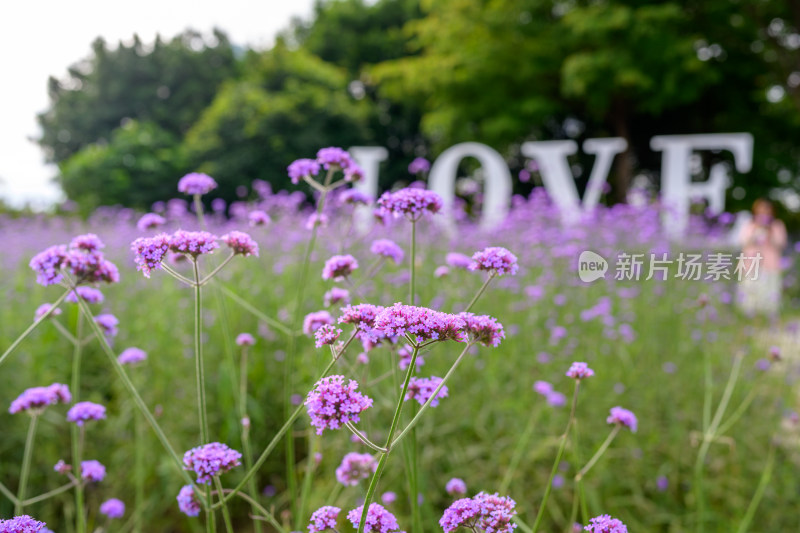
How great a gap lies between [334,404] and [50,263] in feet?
2.11

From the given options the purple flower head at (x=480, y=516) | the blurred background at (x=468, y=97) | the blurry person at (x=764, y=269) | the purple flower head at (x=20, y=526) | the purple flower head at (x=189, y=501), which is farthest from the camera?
the blurred background at (x=468, y=97)

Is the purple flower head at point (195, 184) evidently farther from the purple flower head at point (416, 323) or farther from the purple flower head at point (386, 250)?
the purple flower head at point (416, 323)

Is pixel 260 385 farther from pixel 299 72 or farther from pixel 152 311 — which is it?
pixel 299 72

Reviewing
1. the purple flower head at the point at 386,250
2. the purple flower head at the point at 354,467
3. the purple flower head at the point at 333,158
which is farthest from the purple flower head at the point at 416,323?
the purple flower head at the point at 333,158

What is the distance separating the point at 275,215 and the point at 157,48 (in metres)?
15.5

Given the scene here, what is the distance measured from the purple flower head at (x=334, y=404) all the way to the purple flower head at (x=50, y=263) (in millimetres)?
607

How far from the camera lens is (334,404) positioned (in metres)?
0.83

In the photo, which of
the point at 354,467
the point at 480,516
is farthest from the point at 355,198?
the point at 480,516

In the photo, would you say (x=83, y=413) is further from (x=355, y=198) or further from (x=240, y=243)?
(x=355, y=198)

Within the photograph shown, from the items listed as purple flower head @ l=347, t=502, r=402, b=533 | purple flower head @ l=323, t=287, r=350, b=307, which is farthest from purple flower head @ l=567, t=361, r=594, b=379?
purple flower head @ l=323, t=287, r=350, b=307

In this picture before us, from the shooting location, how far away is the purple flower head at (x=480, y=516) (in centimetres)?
86

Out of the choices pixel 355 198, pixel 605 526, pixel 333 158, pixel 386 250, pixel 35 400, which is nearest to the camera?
pixel 605 526

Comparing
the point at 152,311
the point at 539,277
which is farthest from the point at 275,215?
the point at 539,277

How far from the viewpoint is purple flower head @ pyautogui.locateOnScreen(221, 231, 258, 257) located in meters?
1.25
